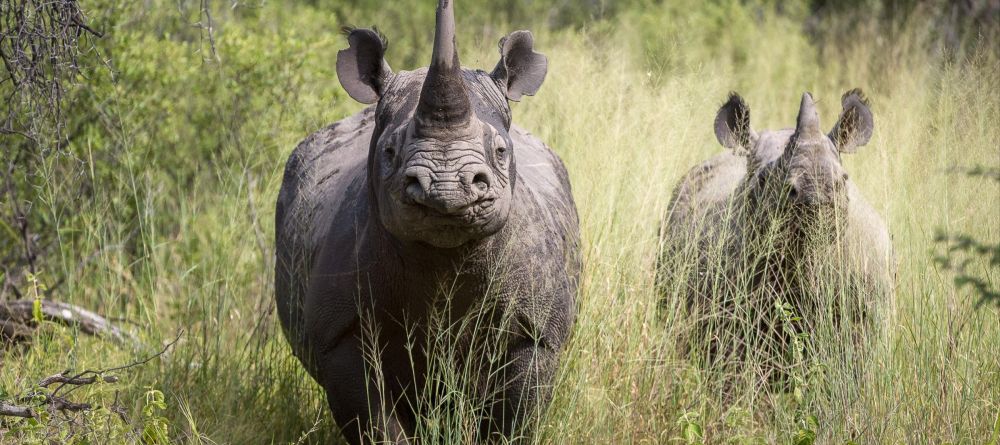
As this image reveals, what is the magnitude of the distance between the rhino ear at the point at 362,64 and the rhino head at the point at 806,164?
2.12 m

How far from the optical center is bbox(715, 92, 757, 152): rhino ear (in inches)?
281

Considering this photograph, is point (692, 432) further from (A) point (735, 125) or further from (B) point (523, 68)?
(A) point (735, 125)

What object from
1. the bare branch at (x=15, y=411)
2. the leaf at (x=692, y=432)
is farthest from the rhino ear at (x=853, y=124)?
the bare branch at (x=15, y=411)

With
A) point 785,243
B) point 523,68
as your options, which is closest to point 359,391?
point 523,68

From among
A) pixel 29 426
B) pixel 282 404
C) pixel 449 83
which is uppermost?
pixel 449 83

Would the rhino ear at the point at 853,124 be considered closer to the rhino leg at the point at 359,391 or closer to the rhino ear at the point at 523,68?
the rhino ear at the point at 523,68

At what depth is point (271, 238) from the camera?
7.96m

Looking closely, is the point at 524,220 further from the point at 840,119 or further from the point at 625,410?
the point at 840,119

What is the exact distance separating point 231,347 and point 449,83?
3105 millimetres

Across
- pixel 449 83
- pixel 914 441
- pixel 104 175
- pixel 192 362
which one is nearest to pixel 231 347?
pixel 192 362

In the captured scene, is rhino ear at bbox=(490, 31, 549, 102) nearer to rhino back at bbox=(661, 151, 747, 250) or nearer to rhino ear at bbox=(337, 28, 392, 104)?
rhino ear at bbox=(337, 28, 392, 104)

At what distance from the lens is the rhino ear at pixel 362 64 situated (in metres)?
5.27

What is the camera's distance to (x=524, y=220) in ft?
17.0

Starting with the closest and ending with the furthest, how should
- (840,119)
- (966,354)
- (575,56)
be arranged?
(966,354) < (840,119) < (575,56)
